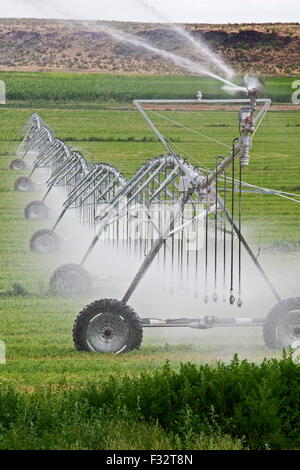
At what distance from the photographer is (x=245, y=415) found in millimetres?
8180

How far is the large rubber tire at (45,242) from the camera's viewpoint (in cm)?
2088

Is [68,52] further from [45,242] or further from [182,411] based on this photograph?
[182,411]

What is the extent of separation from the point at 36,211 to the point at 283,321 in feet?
51.7

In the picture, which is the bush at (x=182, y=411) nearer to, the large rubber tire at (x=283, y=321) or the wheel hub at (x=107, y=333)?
the wheel hub at (x=107, y=333)

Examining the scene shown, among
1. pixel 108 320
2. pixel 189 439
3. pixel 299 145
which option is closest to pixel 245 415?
pixel 189 439

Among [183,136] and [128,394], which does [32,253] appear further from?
[183,136]

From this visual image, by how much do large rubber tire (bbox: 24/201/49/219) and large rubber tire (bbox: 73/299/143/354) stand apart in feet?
49.0

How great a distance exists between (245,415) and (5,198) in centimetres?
2439

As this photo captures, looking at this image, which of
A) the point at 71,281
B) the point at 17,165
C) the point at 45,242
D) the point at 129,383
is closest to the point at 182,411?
the point at 129,383

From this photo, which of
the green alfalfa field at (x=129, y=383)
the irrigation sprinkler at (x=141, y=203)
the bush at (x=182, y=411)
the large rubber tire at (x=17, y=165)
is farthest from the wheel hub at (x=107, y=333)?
the large rubber tire at (x=17, y=165)

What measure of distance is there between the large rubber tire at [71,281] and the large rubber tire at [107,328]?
13.8 ft

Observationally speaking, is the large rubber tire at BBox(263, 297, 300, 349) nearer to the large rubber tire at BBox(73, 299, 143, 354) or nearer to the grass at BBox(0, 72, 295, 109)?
the large rubber tire at BBox(73, 299, 143, 354)

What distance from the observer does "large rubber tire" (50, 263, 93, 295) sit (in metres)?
15.8

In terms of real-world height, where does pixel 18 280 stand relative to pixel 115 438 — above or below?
above
